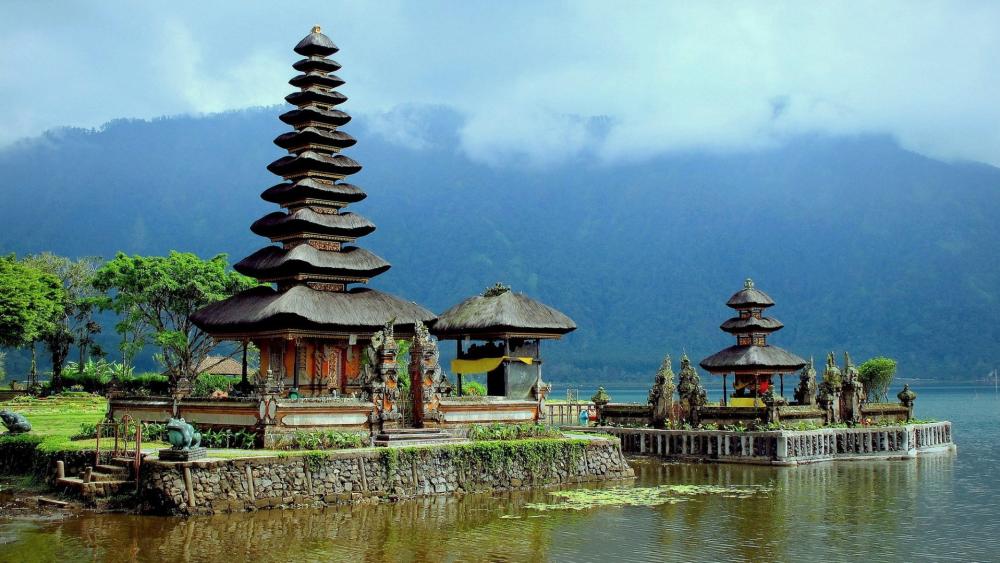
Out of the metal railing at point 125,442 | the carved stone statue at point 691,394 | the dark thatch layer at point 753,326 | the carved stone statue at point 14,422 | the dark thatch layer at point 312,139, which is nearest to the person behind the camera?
the metal railing at point 125,442

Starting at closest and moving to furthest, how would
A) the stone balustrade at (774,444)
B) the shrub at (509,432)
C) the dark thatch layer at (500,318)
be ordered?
the shrub at (509,432), the dark thatch layer at (500,318), the stone balustrade at (774,444)

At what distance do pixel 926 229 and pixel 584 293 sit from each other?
230 feet

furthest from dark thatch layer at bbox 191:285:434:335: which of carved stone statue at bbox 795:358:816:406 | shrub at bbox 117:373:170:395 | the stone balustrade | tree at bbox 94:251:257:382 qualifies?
shrub at bbox 117:373:170:395

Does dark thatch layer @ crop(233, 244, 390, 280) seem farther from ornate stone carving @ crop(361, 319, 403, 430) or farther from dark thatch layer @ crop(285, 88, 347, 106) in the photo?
dark thatch layer @ crop(285, 88, 347, 106)

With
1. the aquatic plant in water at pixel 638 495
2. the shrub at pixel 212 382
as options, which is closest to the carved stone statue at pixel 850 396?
the aquatic plant in water at pixel 638 495

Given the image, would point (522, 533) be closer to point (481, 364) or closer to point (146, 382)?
point (481, 364)

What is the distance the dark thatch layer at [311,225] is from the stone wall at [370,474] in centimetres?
1133

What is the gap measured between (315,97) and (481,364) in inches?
499

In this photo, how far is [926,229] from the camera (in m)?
199

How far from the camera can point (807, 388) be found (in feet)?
150

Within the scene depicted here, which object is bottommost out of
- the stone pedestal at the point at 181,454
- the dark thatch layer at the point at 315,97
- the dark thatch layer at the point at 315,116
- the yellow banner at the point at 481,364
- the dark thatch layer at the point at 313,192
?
the stone pedestal at the point at 181,454

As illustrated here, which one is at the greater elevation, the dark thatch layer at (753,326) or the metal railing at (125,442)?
the dark thatch layer at (753,326)

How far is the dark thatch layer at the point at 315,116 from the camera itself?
3934 cm

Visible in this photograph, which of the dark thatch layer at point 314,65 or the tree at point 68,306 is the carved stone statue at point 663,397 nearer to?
the dark thatch layer at point 314,65
